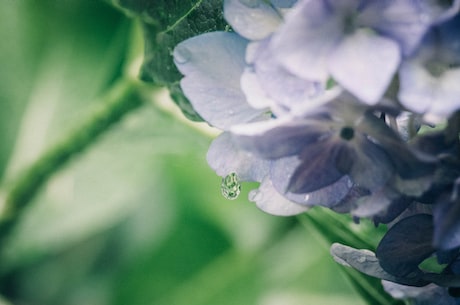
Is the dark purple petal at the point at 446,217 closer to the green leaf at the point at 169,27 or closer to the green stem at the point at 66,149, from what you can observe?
the green leaf at the point at 169,27

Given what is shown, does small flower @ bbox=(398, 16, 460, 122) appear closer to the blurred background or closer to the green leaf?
the green leaf

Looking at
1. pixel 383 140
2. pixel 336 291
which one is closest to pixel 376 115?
pixel 383 140

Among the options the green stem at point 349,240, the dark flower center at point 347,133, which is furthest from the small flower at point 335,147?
the green stem at point 349,240

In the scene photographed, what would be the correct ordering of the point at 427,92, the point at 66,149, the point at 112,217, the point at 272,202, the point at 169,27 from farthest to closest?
1. the point at 112,217
2. the point at 66,149
3. the point at 169,27
4. the point at 272,202
5. the point at 427,92

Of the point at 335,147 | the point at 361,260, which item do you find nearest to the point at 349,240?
the point at 361,260

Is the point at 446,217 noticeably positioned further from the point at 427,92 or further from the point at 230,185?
the point at 230,185

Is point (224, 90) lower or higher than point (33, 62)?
higher

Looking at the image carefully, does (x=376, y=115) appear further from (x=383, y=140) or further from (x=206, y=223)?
(x=206, y=223)

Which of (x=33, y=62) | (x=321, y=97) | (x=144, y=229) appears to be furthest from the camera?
(x=144, y=229)
